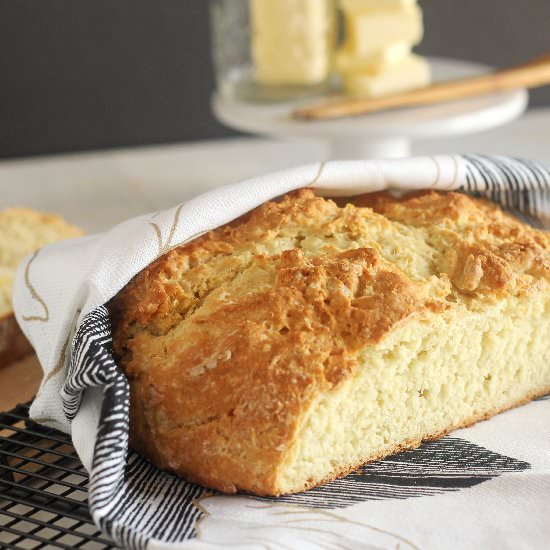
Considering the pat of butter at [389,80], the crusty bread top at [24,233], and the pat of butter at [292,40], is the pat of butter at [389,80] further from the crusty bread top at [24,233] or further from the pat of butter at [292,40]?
the crusty bread top at [24,233]

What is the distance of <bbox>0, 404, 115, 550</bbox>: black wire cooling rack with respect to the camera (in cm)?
130

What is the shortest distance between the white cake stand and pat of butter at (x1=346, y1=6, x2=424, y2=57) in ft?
0.88

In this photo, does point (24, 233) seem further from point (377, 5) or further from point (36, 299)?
point (377, 5)

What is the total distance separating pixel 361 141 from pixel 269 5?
550 mm

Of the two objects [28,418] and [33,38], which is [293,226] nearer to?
[28,418]

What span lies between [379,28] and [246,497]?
199cm

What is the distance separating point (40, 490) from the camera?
4.47 feet

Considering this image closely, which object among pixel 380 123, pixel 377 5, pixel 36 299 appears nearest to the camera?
pixel 36 299

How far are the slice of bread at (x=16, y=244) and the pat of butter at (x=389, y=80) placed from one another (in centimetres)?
108

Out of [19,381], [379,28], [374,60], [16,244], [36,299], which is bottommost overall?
[19,381]

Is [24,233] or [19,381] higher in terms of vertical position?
[24,233]

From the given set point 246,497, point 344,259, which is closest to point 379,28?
point 344,259

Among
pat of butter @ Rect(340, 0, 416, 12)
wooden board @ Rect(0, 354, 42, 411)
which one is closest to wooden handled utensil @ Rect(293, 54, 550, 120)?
pat of butter @ Rect(340, 0, 416, 12)

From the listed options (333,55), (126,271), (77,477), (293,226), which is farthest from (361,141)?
(77,477)
